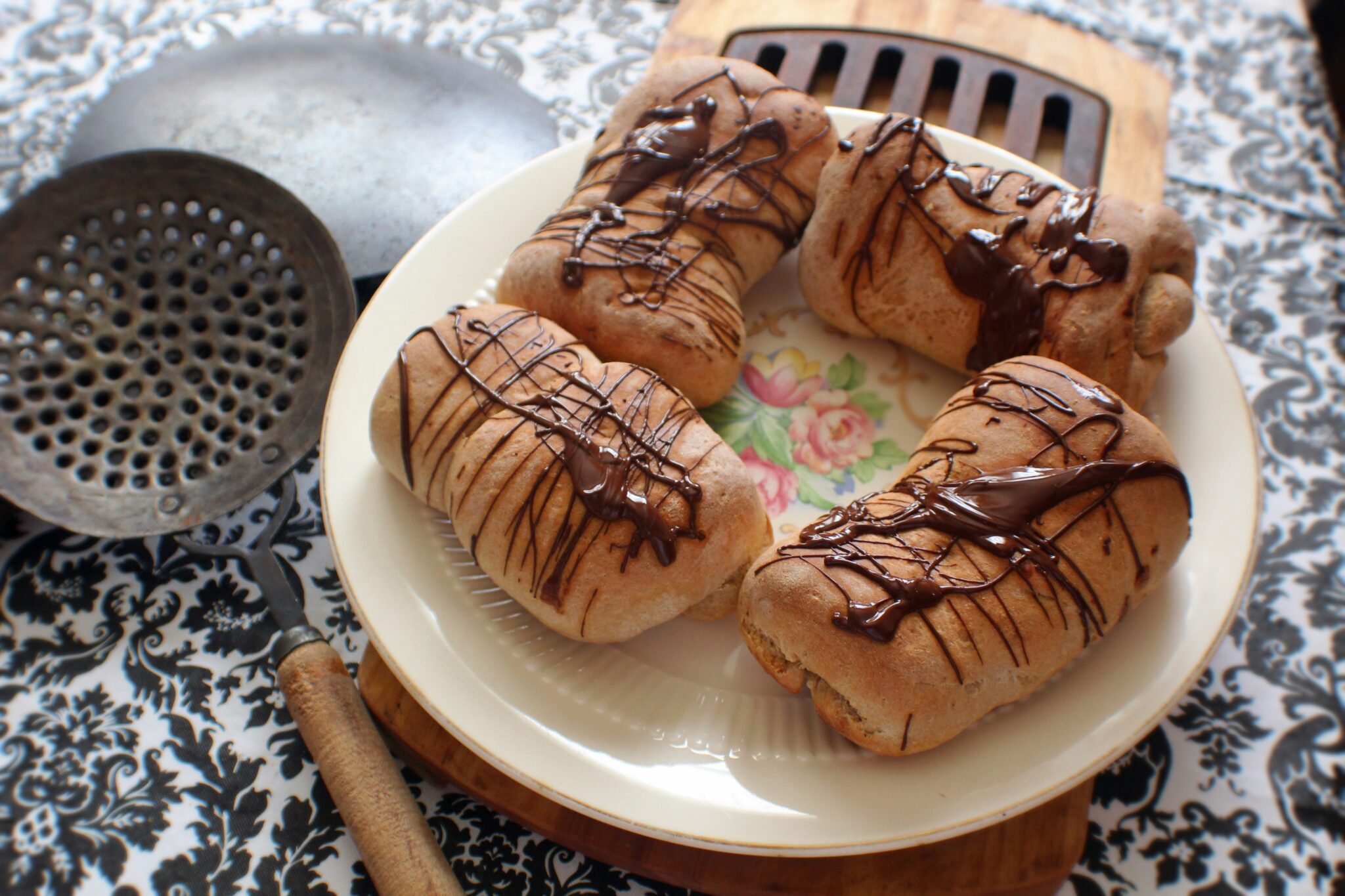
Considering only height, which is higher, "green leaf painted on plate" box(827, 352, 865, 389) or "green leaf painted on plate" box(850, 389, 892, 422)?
"green leaf painted on plate" box(827, 352, 865, 389)

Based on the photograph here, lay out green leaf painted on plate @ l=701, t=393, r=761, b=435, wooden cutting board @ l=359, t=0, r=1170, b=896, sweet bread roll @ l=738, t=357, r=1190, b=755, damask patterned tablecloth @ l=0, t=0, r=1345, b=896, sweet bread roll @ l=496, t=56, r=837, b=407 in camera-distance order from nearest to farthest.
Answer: sweet bread roll @ l=738, t=357, r=1190, b=755 → damask patterned tablecloth @ l=0, t=0, r=1345, b=896 → sweet bread roll @ l=496, t=56, r=837, b=407 → green leaf painted on plate @ l=701, t=393, r=761, b=435 → wooden cutting board @ l=359, t=0, r=1170, b=896

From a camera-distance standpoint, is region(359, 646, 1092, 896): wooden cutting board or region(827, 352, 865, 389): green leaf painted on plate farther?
region(827, 352, 865, 389): green leaf painted on plate

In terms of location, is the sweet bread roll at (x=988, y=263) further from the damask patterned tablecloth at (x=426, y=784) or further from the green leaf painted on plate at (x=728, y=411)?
the damask patterned tablecloth at (x=426, y=784)

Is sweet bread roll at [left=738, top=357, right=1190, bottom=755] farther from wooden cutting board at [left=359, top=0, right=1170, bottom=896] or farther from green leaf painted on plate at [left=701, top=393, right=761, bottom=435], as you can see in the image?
wooden cutting board at [left=359, top=0, right=1170, bottom=896]

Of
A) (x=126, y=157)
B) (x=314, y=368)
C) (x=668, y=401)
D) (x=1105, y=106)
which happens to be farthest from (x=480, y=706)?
(x=1105, y=106)

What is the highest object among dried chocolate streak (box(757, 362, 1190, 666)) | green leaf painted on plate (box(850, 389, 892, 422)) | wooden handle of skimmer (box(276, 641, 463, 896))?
dried chocolate streak (box(757, 362, 1190, 666))

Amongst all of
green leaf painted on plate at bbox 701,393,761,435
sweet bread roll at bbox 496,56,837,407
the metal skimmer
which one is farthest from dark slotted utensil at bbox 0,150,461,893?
green leaf painted on plate at bbox 701,393,761,435

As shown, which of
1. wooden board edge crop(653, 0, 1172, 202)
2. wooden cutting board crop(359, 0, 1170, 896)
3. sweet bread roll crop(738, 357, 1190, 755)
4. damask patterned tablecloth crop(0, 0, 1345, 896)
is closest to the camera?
sweet bread roll crop(738, 357, 1190, 755)
